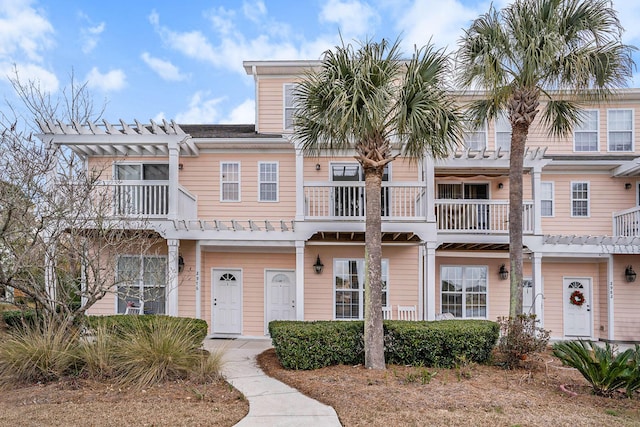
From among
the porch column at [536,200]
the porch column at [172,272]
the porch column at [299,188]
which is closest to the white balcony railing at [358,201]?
the porch column at [299,188]

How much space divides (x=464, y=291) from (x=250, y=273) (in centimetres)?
690

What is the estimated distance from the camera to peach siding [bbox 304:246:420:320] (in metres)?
12.5

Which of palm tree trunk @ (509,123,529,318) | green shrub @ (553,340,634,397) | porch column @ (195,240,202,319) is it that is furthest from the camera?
porch column @ (195,240,202,319)

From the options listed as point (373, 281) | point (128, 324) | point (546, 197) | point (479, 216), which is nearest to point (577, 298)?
point (546, 197)

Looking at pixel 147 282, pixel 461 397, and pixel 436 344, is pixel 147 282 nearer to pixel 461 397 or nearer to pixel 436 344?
pixel 436 344

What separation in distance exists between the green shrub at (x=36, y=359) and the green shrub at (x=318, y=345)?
3.64 metres

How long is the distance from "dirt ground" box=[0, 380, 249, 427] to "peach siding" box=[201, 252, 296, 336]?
5811 millimetres

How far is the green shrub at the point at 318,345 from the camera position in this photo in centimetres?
793

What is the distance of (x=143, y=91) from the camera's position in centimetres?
1543

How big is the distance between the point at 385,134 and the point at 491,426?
5.35m

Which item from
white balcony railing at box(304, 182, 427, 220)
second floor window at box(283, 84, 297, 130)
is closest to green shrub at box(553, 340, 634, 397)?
white balcony railing at box(304, 182, 427, 220)

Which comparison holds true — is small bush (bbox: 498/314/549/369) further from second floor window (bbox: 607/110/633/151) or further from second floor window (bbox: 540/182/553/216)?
second floor window (bbox: 607/110/633/151)

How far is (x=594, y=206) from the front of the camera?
13234mm

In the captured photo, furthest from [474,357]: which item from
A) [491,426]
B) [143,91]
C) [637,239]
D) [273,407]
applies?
[143,91]
